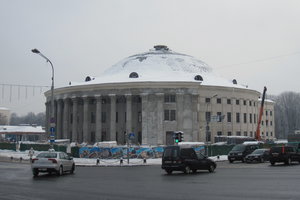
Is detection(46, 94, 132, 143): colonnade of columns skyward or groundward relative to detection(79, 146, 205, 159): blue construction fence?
skyward

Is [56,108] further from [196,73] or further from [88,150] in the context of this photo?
[88,150]

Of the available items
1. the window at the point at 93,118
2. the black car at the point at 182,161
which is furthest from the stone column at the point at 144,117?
the black car at the point at 182,161

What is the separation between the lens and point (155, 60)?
84125 mm

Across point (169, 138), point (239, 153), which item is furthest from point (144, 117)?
point (239, 153)

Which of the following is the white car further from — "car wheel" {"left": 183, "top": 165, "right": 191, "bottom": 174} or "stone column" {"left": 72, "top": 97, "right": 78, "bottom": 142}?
"stone column" {"left": 72, "top": 97, "right": 78, "bottom": 142}

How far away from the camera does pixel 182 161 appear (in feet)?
86.7

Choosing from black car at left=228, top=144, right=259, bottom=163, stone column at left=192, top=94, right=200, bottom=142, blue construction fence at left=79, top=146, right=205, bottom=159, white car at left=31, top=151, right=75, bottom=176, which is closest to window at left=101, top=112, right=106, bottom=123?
stone column at left=192, top=94, right=200, bottom=142

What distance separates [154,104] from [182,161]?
149 feet

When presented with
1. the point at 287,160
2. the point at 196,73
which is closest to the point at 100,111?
the point at 196,73

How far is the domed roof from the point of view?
7625 cm

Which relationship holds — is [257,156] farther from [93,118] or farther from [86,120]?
[93,118]

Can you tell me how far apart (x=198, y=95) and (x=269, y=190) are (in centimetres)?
5714

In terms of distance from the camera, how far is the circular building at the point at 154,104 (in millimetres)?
71625

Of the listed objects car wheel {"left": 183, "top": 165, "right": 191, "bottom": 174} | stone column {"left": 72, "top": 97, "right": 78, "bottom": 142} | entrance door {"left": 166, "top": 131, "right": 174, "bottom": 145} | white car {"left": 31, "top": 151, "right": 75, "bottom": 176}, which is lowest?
car wheel {"left": 183, "top": 165, "right": 191, "bottom": 174}
